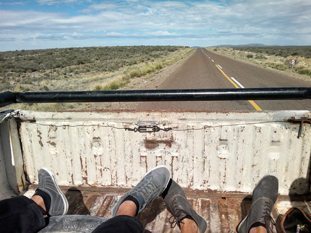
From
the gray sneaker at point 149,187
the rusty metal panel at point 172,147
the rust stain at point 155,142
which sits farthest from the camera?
the rust stain at point 155,142

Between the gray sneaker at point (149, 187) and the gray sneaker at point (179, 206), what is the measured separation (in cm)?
13

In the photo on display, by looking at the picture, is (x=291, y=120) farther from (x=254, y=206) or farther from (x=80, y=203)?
(x=80, y=203)

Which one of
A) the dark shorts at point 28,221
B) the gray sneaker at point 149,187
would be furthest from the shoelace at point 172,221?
the dark shorts at point 28,221

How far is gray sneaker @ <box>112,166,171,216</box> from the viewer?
280 centimetres

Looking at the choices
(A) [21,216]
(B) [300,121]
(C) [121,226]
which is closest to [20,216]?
(A) [21,216]

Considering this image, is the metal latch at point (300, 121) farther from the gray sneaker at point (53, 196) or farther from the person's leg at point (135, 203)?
the gray sneaker at point (53, 196)

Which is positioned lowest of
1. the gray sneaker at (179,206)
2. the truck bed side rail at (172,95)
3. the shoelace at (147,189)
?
the gray sneaker at (179,206)

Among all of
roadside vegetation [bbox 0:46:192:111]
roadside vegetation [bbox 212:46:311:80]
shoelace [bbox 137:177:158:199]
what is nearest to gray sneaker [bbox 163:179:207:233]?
shoelace [bbox 137:177:158:199]

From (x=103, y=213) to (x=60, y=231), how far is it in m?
1.11

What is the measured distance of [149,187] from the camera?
3.09 meters

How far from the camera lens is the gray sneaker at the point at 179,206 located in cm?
311

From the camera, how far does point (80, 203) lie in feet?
12.4

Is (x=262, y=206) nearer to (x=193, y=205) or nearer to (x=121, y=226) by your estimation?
(x=193, y=205)

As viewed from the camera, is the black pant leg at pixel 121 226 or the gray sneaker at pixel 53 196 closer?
the black pant leg at pixel 121 226
